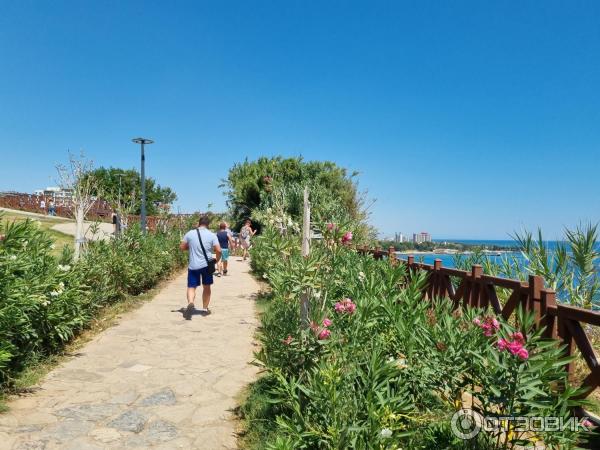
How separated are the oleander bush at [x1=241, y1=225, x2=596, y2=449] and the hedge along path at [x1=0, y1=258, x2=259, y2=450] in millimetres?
517

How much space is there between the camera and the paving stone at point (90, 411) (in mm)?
3656

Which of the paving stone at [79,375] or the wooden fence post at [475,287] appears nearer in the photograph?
the paving stone at [79,375]

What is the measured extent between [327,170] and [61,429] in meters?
19.9

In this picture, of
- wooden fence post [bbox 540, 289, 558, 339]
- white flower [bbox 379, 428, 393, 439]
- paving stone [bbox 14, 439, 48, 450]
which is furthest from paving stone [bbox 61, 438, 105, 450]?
wooden fence post [bbox 540, 289, 558, 339]

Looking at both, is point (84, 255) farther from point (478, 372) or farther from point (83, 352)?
point (478, 372)

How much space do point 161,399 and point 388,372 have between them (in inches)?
97.0

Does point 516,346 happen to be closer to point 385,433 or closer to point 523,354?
point 523,354

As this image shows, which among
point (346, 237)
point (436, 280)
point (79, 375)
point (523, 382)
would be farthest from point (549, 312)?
point (79, 375)

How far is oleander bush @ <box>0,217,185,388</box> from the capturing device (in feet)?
12.7

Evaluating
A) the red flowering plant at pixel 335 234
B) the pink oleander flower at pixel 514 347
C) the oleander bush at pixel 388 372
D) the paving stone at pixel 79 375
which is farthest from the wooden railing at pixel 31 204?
the pink oleander flower at pixel 514 347

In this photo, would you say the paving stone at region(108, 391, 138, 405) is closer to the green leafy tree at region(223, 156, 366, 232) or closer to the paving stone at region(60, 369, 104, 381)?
the paving stone at region(60, 369, 104, 381)

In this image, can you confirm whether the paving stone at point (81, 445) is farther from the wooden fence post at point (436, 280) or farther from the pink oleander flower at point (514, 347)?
the wooden fence post at point (436, 280)

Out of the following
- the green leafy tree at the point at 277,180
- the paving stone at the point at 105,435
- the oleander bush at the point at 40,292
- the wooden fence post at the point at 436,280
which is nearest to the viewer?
the paving stone at the point at 105,435

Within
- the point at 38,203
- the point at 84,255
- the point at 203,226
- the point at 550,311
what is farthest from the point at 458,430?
the point at 38,203
